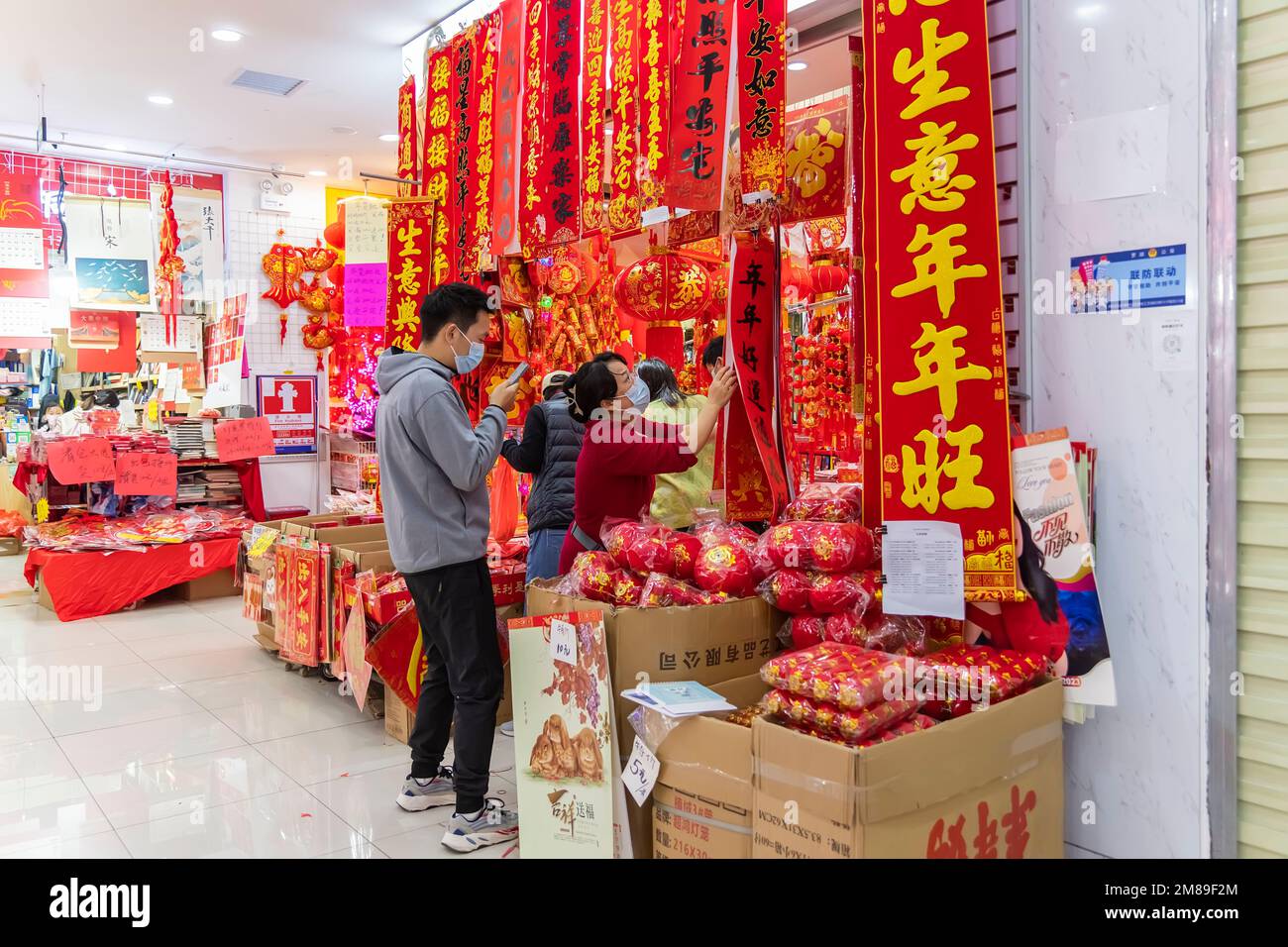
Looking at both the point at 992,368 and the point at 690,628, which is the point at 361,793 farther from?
the point at 992,368

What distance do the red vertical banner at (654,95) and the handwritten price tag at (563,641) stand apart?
1488 mm

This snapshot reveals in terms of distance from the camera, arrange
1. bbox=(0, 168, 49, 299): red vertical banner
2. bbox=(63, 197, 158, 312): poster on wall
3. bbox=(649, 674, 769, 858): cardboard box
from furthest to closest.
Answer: bbox=(0, 168, 49, 299): red vertical banner, bbox=(63, 197, 158, 312): poster on wall, bbox=(649, 674, 769, 858): cardboard box

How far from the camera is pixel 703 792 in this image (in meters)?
2.07

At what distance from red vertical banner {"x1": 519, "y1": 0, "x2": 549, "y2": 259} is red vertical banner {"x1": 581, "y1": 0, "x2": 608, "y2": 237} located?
0.68 feet

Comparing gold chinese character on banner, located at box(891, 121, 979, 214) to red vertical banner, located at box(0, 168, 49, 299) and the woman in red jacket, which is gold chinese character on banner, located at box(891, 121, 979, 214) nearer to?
the woman in red jacket

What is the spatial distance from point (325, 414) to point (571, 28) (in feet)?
19.8

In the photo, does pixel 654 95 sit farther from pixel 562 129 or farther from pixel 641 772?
pixel 641 772

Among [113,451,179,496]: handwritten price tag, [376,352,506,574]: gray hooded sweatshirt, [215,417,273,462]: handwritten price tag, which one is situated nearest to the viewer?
[376,352,506,574]: gray hooded sweatshirt

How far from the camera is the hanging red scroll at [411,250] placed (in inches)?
172

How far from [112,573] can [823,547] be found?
5807mm

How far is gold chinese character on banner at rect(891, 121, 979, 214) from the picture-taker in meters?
2.17

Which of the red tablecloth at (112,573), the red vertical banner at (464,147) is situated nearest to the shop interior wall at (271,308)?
the red tablecloth at (112,573)

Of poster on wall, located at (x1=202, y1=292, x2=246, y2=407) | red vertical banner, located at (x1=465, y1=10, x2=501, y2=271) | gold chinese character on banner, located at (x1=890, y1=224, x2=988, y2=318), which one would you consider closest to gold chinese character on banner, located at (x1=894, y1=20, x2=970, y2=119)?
gold chinese character on banner, located at (x1=890, y1=224, x2=988, y2=318)
